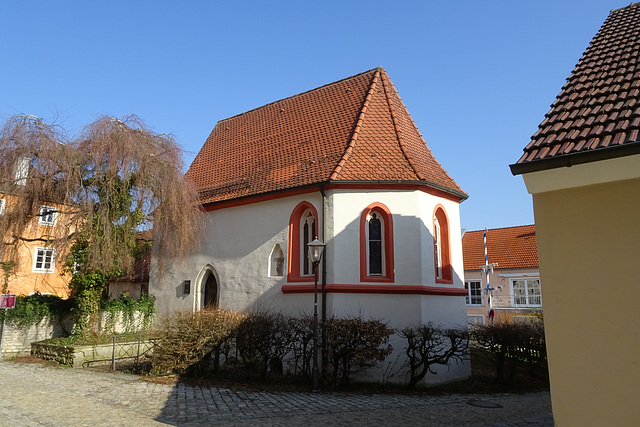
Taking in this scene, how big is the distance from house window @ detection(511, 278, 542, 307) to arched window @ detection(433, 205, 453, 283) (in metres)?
15.2

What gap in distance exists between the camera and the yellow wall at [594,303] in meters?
4.78

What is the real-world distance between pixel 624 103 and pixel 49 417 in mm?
9215

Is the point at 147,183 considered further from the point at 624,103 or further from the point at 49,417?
the point at 624,103

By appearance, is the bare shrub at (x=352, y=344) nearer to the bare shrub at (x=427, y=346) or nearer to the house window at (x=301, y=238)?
the bare shrub at (x=427, y=346)

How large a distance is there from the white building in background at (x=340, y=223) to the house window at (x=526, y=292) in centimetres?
1479

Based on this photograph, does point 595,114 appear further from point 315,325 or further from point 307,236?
point 307,236

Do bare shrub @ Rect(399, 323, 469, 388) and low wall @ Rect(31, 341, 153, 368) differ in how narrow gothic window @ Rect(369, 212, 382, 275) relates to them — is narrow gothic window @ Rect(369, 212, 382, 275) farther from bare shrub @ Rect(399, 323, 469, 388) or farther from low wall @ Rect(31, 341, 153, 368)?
low wall @ Rect(31, 341, 153, 368)

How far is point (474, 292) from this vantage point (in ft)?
97.3

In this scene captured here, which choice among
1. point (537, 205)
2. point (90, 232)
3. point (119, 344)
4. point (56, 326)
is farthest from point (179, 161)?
point (537, 205)

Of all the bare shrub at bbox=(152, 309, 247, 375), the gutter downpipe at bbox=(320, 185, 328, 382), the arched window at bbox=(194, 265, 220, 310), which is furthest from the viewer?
the arched window at bbox=(194, 265, 220, 310)

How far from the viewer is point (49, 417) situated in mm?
7488

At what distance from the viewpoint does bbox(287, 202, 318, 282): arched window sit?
45.7 feet

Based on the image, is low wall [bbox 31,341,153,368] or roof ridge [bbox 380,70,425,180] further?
roof ridge [bbox 380,70,425,180]

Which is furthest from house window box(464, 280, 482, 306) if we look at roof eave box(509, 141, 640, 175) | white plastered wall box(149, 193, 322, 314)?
roof eave box(509, 141, 640, 175)
